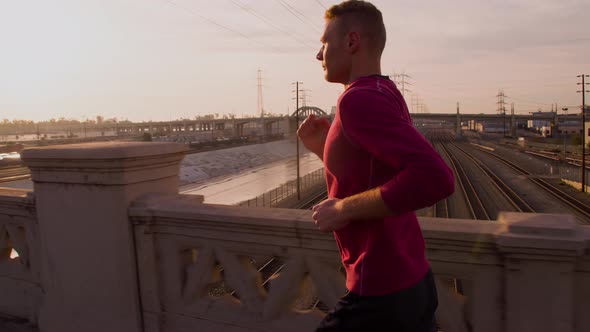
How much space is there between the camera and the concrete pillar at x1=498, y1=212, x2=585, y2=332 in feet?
6.09

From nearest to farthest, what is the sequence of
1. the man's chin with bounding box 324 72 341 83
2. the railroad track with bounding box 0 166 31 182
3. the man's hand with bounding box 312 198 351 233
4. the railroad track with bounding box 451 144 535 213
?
the man's hand with bounding box 312 198 351 233 → the man's chin with bounding box 324 72 341 83 → the railroad track with bounding box 0 166 31 182 → the railroad track with bounding box 451 144 535 213

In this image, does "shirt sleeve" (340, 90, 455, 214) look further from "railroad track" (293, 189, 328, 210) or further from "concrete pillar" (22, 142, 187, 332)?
"railroad track" (293, 189, 328, 210)

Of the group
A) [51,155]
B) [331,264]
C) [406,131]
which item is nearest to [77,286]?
[51,155]

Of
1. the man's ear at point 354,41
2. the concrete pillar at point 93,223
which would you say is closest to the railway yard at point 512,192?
the concrete pillar at point 93,223

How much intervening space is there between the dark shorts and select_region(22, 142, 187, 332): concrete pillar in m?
1.93

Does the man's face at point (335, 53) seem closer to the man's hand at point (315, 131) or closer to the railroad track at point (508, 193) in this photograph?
the man's hand at point (315, 131)

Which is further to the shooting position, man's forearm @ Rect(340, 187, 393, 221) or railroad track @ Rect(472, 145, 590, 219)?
railroad track @ Rect(472, 145, 590, 219)

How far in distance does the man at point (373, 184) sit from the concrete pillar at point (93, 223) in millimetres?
1855

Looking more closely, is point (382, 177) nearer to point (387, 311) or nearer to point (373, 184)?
point (373, 184)

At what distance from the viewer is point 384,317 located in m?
1.54

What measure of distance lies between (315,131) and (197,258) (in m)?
1.47

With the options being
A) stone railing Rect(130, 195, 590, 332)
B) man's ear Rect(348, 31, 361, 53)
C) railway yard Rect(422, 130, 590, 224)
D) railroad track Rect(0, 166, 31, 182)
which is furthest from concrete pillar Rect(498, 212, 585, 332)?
railroad track Rect(0, 166, 31, 182)

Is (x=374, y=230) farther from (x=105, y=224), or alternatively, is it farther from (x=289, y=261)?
(x=105, y=224)

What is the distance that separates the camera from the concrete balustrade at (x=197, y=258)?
194cm
